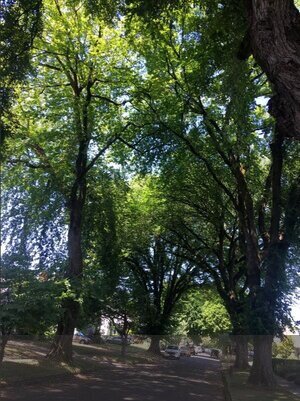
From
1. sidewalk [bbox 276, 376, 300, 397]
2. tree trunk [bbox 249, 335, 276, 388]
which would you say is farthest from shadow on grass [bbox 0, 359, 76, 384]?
sidewalk [bbox 276, 376, 300, 397]

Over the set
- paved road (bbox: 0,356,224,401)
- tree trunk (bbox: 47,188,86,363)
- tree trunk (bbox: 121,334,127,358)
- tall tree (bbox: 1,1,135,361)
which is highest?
tall tree (bbox: 1,1,135,361)

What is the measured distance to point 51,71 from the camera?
2308cm

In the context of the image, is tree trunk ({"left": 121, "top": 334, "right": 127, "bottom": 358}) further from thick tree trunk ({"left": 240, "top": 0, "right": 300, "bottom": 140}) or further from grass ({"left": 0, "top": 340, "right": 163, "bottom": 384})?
thick tree trunk ({"left": 240, "top": 0, "right": 300, "bottom": 140})

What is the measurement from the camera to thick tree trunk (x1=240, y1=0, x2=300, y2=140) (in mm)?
6715

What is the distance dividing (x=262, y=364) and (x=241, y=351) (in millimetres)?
772

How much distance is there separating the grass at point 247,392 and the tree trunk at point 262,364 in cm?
32

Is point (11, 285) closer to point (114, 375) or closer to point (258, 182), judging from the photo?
point (114, 375)

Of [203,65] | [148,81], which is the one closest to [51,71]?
[148,81]

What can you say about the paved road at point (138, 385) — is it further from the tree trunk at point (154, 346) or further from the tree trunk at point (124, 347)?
the tree trunk at point (124, 347)

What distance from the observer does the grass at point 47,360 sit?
11.3 m

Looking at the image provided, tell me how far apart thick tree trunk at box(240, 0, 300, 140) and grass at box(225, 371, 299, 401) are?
346 inches

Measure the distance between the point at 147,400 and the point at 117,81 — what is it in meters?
14.2

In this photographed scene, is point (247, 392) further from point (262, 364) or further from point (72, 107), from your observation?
point (72, 107)

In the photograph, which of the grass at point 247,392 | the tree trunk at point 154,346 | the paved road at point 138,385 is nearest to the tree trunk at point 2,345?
the paved road at point 138,385
